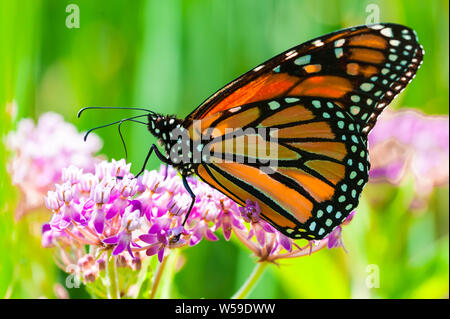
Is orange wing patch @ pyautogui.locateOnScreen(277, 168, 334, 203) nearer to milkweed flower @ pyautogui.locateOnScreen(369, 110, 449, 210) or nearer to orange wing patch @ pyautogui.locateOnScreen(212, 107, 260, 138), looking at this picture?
orange wing patch @ pyautogui.locateOnScreen(212, 107, 260, 138)

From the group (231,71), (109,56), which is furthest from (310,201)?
(109,56)

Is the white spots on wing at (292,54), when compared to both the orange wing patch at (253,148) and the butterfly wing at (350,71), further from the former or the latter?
the orange wing patch at (253,148)

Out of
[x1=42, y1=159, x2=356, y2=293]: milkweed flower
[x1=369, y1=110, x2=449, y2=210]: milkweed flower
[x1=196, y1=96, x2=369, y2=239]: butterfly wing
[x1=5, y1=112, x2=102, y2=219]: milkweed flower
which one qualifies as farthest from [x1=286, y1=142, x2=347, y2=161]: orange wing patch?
[x1=369, y1=110, x2=449, y2=210]: milkweed flower

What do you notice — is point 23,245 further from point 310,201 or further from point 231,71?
point 231,71

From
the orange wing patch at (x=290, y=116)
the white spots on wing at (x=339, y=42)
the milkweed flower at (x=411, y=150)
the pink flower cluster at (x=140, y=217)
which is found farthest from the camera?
the milkweed flower at (x=411, y=150)

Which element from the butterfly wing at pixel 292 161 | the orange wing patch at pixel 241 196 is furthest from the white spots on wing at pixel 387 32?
the orange wing patch at pixel 241 196

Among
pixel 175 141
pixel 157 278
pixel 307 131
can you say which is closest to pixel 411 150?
pixel 307 131

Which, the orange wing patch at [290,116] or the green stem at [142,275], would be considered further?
the orange wing patch at [290,116]
